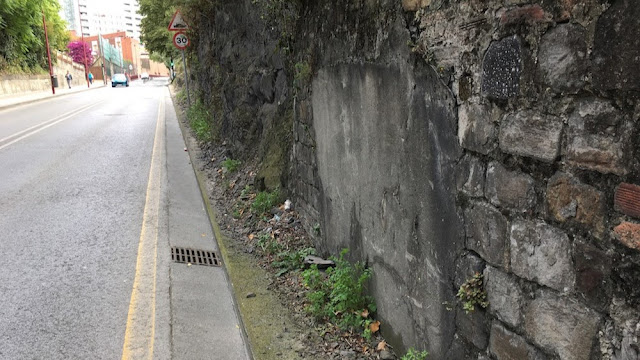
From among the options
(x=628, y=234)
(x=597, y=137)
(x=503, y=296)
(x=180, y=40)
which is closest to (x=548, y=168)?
(x=597, y=137)

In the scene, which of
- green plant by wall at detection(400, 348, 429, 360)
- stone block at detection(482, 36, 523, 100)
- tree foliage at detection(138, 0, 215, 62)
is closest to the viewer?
stone block at detection(482, 36, 523, 100)

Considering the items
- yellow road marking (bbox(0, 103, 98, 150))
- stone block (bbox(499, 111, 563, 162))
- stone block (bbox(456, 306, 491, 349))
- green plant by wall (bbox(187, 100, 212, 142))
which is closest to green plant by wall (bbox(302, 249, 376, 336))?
stone block (bbox(456, 306, 491, 349))

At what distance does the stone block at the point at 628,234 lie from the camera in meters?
1.49

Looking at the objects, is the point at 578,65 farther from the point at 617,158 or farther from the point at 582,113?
the point at 617,158

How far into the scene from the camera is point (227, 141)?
10000mm

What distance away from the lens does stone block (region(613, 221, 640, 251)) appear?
1485mm

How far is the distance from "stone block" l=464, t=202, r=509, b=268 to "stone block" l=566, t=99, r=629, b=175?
1.67ft

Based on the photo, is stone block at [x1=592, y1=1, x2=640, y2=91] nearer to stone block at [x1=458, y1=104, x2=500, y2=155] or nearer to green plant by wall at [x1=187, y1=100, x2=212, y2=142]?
stone block at [x1=458, y1=104, x2=500, y2=155]

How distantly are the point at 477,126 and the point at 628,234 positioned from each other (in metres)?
0.84

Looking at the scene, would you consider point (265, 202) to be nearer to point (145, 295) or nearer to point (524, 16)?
point (145, 295)

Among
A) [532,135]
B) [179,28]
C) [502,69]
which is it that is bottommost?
[532,135]

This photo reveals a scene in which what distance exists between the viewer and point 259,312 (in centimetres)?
399

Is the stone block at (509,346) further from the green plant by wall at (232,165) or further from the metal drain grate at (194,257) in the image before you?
the green plant by wall at (232,165)

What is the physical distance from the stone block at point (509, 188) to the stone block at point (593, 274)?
0.30 metres
